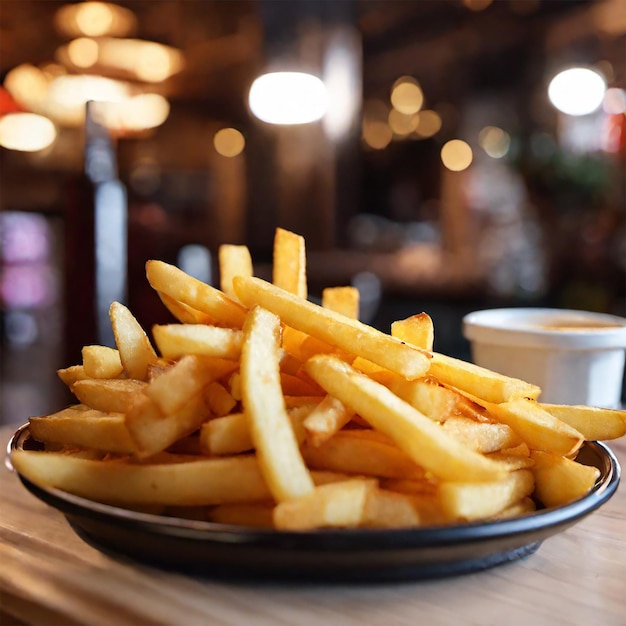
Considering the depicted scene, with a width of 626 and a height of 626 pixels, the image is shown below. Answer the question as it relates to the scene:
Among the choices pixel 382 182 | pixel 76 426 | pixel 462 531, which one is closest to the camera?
pixel 462 531

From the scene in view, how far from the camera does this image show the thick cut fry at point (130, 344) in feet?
3.01

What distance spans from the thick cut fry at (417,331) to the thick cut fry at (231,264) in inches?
10.7

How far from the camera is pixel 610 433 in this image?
90 cm

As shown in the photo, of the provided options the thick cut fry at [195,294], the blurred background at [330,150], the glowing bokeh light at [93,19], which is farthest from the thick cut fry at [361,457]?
the glowing bokeh light at [93,19]

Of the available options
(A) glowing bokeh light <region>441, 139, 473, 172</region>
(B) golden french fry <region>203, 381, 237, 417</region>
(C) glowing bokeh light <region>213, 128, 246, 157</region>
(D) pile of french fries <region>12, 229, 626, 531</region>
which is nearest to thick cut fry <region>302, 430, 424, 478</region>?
(D) pile of french fries <region>12, 229, 626, 531</region>

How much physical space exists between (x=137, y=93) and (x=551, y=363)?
8486 mm

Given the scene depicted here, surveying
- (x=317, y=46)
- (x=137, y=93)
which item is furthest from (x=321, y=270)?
(x=137, y=93)

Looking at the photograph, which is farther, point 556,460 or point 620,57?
point 620,57

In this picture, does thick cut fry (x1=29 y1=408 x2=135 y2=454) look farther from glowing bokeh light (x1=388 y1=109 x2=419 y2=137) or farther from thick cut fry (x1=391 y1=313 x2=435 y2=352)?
glowing bokeh light (x1=388 y1=109 x2=419 y2=137)

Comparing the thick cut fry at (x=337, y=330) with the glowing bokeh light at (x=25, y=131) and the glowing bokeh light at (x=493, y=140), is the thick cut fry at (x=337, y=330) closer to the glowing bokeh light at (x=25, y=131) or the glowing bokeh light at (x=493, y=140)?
the glowing bokeh light at (x=493, y=140)

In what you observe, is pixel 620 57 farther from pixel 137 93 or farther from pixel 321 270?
pixel 137 93

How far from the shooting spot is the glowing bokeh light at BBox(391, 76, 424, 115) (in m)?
9.01

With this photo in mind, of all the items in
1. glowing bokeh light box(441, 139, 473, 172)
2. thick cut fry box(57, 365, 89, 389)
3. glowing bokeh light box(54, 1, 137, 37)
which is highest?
glowing bokeh light box(54, 1, 137, 37)

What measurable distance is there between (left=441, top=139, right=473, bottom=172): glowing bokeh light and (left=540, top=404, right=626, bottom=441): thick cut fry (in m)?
8.39
